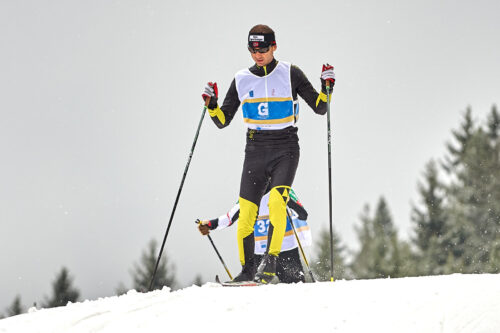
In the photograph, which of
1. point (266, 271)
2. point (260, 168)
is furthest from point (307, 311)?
point (260, 168)

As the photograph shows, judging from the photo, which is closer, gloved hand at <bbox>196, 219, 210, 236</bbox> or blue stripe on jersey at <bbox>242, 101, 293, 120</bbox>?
blue stripe on jersey at <bbox>242, 101, 293, 120</bbox>

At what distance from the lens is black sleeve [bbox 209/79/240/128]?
6277mm

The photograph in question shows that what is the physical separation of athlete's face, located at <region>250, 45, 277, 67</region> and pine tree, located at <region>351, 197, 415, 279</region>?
24558 mm

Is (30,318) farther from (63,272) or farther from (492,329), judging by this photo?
(63,272)

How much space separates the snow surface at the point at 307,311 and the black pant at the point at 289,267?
80.2 inches

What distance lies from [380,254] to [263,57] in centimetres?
2944

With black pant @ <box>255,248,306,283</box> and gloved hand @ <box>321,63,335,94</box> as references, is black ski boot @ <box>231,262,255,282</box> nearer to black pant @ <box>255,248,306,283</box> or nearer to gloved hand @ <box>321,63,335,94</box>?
black pant @ <box>255,248,306,283</box>

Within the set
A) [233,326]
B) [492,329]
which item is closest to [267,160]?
[233,326]

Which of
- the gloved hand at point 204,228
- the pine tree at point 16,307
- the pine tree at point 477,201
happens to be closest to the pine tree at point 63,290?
the pine tree at point 16,307

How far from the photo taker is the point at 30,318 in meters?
Result: 4.46

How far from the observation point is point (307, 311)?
358 cm

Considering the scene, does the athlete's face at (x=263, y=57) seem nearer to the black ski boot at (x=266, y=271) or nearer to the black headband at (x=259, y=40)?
the black headband at (x=259, y=40)

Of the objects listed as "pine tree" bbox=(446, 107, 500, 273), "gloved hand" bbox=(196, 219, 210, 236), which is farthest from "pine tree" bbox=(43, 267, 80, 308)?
"gloved hand" bbox=(196, 219, 210, 236)

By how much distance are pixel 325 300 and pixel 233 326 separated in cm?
70
